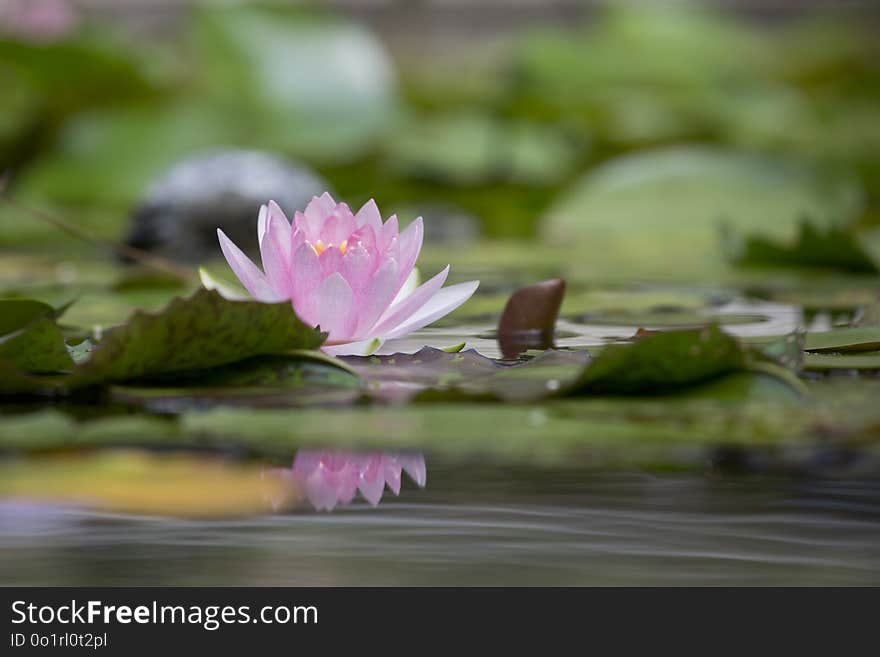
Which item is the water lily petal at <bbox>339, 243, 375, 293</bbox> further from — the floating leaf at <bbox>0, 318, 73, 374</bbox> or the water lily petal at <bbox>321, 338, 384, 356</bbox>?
the floating leaf at <bbox>0, 318, 73, 374</bbox>

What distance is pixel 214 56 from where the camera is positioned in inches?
138

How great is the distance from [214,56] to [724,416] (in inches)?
115

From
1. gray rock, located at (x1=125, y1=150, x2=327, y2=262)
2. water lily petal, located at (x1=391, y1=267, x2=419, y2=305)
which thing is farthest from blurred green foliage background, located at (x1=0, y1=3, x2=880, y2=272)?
water lily petal, located at (x1=391, y1=267, x2=419, y2=305)

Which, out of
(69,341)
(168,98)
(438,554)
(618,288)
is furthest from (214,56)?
(438,554)

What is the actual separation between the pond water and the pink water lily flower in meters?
0.23

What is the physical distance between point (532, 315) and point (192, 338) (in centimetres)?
42

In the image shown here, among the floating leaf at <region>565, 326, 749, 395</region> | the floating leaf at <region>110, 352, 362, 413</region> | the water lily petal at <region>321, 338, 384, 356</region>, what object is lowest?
the floating leaf at <region>565, 326, 749, 395</region>

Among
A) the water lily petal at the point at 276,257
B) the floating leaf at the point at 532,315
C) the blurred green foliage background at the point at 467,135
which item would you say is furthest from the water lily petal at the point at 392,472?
the blurred green foliage background at the point at 467,135

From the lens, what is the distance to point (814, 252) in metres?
1.88

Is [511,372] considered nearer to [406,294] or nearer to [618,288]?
[406,294]

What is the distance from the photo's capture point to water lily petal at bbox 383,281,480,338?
1.03 metres

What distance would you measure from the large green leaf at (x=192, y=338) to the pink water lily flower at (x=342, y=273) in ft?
0.23
